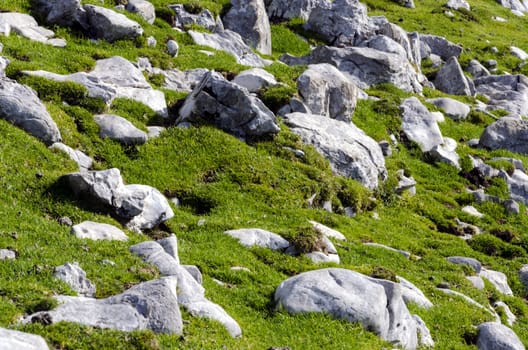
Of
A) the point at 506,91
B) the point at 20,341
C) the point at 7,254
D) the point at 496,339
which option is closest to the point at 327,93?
the point at 496,339

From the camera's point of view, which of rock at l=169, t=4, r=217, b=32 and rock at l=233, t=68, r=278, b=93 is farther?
rock at l=169, t=4, r=217, b=32

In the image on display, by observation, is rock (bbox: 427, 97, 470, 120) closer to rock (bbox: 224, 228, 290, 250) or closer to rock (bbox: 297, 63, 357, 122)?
Result: rock (bbox: 297, 63, 357, 122)

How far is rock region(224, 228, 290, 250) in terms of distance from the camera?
68.2 ft

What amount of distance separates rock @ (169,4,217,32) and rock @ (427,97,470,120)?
1655 centimetres

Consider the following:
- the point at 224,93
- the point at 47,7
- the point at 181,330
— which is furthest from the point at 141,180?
the point at 47,7

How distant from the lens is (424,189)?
1326 inches

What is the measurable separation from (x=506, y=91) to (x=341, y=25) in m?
15.4

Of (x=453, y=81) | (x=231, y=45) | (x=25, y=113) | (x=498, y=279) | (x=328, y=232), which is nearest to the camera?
(x=25, y=113)

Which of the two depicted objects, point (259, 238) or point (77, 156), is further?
point (77, 156)

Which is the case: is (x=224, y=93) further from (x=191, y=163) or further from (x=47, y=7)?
(x=47, y=7)

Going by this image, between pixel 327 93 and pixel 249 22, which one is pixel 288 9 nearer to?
pixel 249 22

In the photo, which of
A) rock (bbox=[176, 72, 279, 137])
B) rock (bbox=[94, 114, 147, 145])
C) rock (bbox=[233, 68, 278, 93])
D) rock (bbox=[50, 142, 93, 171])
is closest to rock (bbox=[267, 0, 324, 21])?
rock (bbox=[233, 68, 278, 93])

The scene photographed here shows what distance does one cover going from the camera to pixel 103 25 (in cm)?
3369

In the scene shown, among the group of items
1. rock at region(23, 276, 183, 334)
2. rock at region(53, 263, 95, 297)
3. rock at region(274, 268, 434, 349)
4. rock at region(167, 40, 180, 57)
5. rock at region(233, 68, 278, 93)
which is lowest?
rock at region(167, 40, 180, 57)
